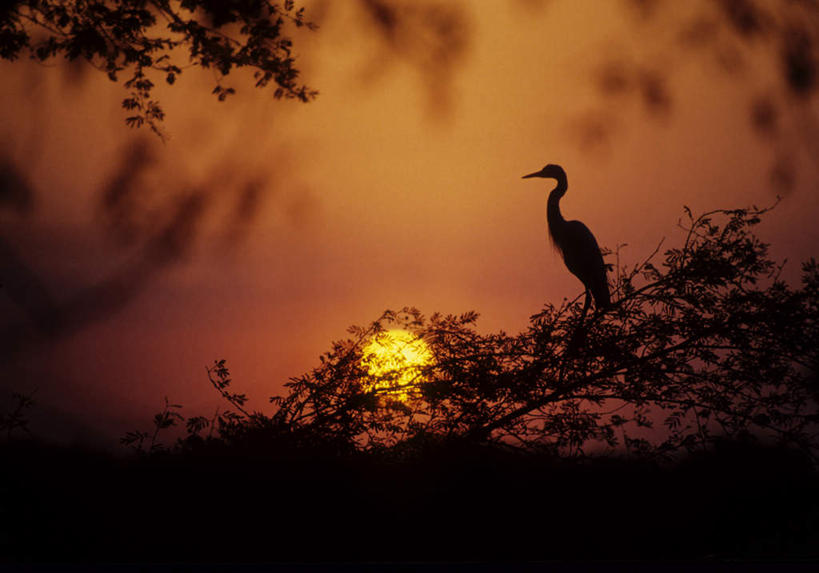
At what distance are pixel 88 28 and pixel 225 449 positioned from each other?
2.95m

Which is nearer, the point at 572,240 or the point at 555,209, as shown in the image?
the point at 572,240

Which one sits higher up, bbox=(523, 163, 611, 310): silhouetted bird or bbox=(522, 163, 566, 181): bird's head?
bbox=(522, 163, 566, 181): bird's head

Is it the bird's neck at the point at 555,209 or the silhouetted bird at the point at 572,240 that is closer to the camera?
the silhouetted bird at the point at 572,240

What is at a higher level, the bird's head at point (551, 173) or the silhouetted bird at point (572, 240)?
the bird's head at point (551, 173)

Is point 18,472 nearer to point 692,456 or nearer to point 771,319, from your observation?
point 692,456

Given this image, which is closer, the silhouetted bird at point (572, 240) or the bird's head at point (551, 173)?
the silhouetted bird at point (572, 240)

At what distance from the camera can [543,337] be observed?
16.4 ft

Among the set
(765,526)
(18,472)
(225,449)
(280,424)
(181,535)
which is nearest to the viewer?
(181,535)

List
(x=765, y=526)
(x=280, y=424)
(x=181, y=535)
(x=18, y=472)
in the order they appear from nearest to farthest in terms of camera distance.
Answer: (x=181, y=535)
(x=18, y=472)
(x=765, y=526)
(x=280, y=424)

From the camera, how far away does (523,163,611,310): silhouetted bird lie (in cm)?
758

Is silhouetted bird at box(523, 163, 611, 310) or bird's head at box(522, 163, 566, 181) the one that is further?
bird's head at box(522, 163, 566, 181)

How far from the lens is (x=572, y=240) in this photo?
8.02m

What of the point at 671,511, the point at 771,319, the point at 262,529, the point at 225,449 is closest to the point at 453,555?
the point at 262,529

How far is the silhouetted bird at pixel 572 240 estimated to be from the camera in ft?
24.9
